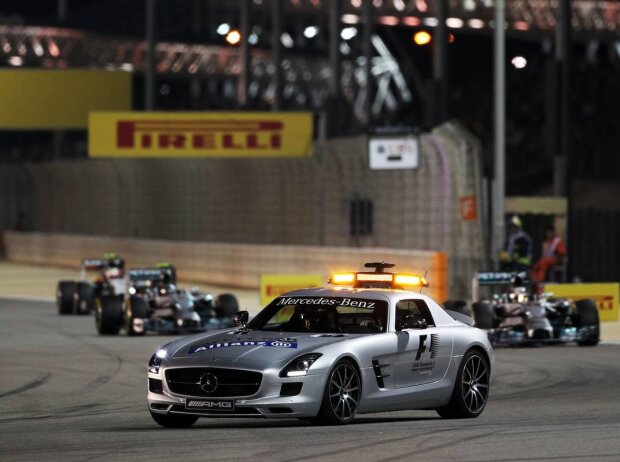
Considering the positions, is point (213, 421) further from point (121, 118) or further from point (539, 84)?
point (539, 84)

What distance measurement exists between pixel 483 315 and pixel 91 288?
9.65m

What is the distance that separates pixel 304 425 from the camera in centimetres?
1366

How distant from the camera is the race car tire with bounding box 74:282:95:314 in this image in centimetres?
3133

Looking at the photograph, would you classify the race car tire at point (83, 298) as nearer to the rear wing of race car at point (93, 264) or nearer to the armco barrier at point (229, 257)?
the rear wing of race car at point (93, 264)

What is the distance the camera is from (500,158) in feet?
109

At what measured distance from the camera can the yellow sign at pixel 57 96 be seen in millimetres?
59031

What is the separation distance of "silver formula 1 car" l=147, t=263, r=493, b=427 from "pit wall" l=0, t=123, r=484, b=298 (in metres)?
18.5

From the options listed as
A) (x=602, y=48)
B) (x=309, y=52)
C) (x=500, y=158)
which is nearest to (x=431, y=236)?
(x=500, y=158)

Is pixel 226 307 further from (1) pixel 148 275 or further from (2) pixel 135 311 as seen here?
(2) pixel 135 311

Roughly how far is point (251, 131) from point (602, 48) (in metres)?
72.7

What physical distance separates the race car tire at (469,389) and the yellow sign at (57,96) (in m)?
45.2

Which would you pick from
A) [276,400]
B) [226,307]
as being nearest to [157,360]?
[276,400]

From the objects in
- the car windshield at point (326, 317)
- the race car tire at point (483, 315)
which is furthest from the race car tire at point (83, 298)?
the car windshield at point (326, 317)

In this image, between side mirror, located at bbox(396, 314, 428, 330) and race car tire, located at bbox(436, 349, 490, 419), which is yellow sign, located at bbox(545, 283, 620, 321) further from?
side mirror, located at bbox(396, 314, 428, 330)
